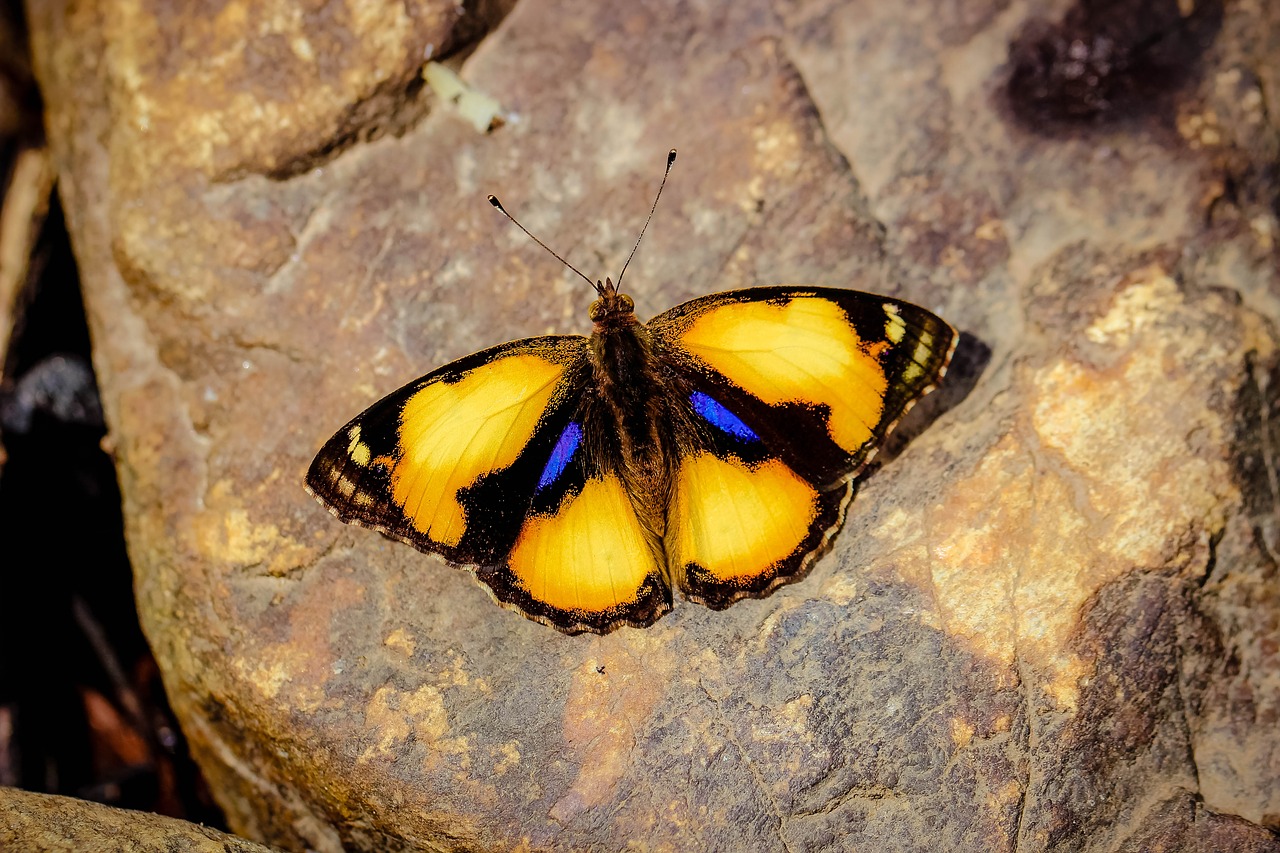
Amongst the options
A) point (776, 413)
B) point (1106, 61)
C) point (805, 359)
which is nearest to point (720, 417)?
point (776, 413)

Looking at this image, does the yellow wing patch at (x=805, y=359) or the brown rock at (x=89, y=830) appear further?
the yellow wing patch at (x=805, y=359)

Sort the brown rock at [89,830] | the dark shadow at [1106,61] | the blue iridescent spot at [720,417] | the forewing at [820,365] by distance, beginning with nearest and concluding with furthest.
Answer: the brown rock at [89,830] → the forewing at [820,365] → the blue iridescent spot at [720,417] → the dark shadow at [1106,61]

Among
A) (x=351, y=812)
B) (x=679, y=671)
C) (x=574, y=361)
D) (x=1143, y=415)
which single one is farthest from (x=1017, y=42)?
(x=351, y=812)

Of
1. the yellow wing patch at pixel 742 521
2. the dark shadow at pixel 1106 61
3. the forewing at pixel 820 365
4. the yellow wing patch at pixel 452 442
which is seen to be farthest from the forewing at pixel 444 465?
the dark shadow at pixel 1106 61

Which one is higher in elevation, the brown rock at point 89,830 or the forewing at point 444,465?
the forewing at point 444,465

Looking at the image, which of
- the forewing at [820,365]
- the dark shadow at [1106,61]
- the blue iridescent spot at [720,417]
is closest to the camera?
the forewing at [820,365]

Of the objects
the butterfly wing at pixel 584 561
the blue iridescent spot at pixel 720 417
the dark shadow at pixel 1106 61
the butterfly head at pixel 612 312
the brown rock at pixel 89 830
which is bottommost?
the brown rock at pixel 89 830

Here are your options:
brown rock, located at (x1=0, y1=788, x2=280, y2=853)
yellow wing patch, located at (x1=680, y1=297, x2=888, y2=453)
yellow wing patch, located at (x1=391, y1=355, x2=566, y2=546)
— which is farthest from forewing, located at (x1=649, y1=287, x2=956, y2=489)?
brown rock, located at (x1=0, y1=788, x2=280, y2=853)

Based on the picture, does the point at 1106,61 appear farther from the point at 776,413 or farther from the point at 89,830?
the point at 89,830

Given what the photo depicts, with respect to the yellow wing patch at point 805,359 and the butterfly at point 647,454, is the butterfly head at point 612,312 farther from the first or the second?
the yellow wing patch at point 805,359
